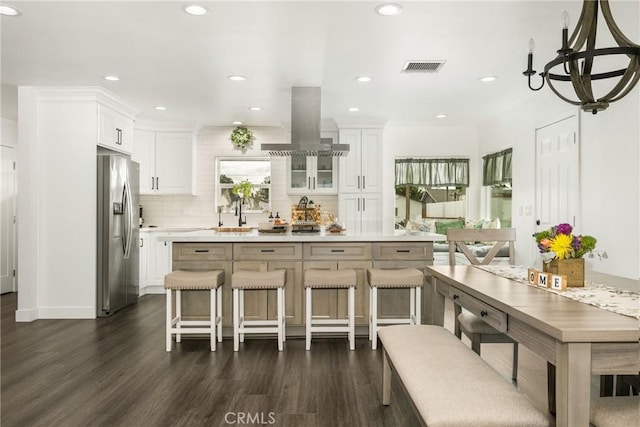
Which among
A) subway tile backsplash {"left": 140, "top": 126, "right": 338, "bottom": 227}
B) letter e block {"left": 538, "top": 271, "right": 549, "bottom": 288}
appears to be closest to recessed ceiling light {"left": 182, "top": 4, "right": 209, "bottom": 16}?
letter e block {"left": 538, "top": 271, "right": 549, "bottom": 288}

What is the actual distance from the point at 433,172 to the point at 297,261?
4254mm

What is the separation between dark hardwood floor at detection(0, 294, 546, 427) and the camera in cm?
252

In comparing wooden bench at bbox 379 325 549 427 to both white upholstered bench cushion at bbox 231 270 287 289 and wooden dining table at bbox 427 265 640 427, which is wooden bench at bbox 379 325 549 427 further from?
white upholstered bench cushion at bbox 231 270 287 289

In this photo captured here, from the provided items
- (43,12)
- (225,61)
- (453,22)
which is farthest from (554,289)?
(43,12)

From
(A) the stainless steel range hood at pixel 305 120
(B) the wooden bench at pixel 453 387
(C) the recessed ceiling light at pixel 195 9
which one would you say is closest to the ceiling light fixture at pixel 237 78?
(A) the stainless steel range hood at pixel 305 120

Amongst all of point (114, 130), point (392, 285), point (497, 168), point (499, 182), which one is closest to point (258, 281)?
point (392, 285)

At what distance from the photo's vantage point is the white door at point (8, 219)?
6605 millimetres

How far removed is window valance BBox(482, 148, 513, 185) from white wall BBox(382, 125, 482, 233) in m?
0.29

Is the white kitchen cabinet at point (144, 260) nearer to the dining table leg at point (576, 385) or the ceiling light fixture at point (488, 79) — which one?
the ceiling light fixture at point (488, 79)

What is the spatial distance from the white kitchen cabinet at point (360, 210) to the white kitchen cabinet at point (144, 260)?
2.89 metres

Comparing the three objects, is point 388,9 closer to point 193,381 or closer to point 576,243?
point 576,243

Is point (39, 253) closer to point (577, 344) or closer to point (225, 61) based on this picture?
point (225, 61)

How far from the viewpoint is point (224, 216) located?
7195 millimetres

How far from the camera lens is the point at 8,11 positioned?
307 cm
